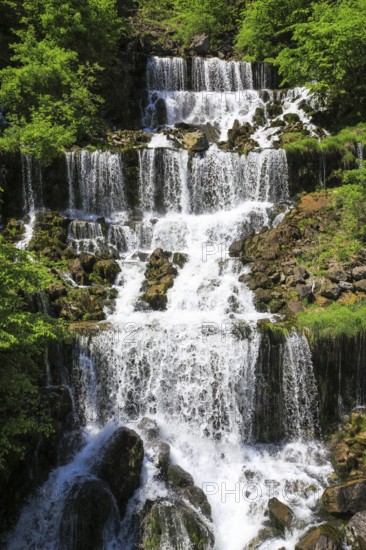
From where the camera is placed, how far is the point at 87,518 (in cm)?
1130

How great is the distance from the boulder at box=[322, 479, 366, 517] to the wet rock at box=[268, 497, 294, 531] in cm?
100

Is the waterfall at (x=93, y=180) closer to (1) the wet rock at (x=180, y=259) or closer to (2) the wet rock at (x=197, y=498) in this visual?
(1) the wet rock at (x=180, y=259)

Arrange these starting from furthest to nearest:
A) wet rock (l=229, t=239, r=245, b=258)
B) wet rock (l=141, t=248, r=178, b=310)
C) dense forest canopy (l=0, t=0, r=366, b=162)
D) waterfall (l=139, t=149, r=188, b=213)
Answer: dense forest canopy (l=0, t=0, r=366, b=162)
waterfall (l=139, t=149, r=188, b=213)
wet rock (l=229, t=239, r=245, b=258)
wet rock (l=141, t=248, r=178, b=310)

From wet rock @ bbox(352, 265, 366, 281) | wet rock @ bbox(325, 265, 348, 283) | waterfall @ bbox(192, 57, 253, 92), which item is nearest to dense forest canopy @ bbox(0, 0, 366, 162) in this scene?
waterfall @ bbox(192, 57, 253, 92)

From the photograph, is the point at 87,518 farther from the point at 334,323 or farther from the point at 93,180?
the point at 93,180

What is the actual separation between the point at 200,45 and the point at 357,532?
1293 inches

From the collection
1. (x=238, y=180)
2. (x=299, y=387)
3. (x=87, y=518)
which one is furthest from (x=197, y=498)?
A: (x=238, y=180)

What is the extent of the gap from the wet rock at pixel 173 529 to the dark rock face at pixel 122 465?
72 centimetres

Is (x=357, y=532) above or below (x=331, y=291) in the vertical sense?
below

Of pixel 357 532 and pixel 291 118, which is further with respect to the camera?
pixel 291 118

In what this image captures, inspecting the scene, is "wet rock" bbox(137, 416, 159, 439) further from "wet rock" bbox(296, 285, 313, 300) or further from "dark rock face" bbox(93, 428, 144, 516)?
"wet rock" bbox(296, 285, 313, 300)

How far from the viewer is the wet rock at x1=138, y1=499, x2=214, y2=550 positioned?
11.0 m

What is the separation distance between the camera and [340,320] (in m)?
15.1

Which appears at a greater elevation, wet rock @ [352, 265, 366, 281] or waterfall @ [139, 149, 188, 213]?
waterfall @ [139, 149, 188, 213]
